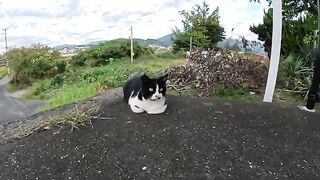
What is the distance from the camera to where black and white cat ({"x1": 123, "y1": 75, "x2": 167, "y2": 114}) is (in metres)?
3.96

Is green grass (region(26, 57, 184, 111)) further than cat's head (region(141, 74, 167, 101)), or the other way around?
green grass (region(26, 57, 184, 111))

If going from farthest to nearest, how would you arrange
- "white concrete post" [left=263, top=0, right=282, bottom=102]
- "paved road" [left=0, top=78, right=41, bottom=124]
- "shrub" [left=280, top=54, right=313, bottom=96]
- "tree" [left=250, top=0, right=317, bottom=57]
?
"paved road" [left=0, top=78, right=41, bottom=124], "tree" [left=250, top=0, right=317, bottom=57], "shrub" [left=280, top=54, right=313, bottom=96], "white concrete post" [left=263, top=0, right=282, bottom=102]

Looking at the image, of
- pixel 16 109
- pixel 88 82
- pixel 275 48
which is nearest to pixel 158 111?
pixel 275 48

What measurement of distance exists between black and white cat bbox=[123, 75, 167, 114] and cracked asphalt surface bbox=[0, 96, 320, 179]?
9cm

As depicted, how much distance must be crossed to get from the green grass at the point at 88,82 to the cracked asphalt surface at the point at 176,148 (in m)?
2.88

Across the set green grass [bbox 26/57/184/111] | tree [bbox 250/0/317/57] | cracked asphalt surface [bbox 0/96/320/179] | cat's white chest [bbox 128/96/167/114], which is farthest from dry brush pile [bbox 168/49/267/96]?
cat's white chest [bbox 128/96/167/114]

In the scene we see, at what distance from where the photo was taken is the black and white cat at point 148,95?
3963 mm

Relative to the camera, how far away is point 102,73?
961 cm

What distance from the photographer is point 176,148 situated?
346cm

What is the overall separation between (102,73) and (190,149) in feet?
21.3

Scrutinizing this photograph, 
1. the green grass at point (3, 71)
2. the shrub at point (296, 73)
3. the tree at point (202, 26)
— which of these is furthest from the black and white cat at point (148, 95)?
the green grass at point (3, 71)

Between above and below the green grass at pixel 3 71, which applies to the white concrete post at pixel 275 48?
above

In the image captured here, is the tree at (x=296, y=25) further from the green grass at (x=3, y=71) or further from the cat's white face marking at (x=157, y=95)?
the green grass at (x=3, y=71)

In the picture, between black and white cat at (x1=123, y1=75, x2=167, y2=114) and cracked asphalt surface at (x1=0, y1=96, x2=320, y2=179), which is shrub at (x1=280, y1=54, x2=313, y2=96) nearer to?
cracked asphalt surface at (x1=0, y1=96, x2=320, y2=179)
